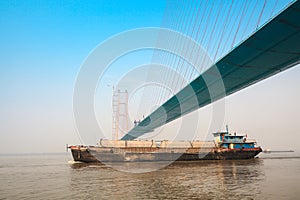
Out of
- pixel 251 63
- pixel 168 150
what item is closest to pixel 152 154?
pixel 168 150

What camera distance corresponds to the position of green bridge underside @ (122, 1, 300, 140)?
13.5 m

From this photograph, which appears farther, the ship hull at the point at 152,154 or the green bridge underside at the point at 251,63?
the ship hull at the point at 152,154

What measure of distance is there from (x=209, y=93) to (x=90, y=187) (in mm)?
15995

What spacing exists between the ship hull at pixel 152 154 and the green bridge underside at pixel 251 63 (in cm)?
617

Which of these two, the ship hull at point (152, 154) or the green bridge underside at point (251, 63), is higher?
the green bridge underside at point (251, 63)

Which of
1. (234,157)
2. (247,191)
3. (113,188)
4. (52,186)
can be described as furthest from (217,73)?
(234,157)

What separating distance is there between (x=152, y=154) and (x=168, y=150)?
219 centimetres

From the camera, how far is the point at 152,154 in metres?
31.2

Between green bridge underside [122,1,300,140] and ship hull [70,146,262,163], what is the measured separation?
617 centimetres

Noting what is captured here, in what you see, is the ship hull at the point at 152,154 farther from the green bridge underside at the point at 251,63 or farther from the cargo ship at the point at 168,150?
the green bridge underside at the point at 251,63

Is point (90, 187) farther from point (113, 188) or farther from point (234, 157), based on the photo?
point (234, 157)

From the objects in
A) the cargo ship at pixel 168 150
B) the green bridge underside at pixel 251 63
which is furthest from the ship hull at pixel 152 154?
the green bridge underside at pixel 251 63

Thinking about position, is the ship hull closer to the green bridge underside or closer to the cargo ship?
the cargo ship

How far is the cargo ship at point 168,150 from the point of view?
2980cm
